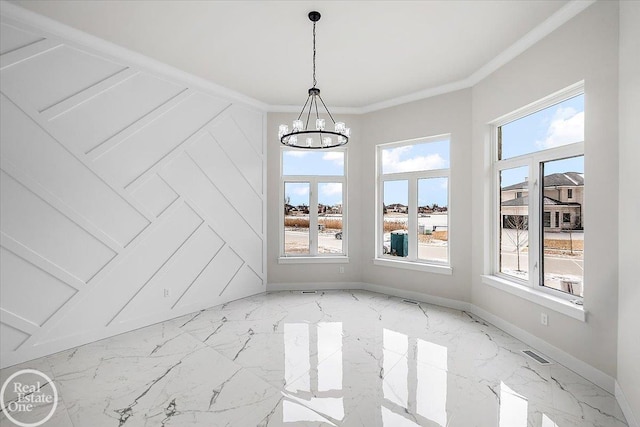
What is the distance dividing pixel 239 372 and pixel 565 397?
2451mm

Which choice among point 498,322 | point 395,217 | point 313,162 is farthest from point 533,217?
point 313,162

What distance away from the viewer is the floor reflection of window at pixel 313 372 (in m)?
2.01

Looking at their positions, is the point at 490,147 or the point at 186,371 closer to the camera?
the point at 186,371

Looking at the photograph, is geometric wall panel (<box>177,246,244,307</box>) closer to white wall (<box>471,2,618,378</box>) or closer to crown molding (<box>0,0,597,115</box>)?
crown molding (<box>0,0,597,115</box>)

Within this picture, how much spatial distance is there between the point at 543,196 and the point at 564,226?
36cm

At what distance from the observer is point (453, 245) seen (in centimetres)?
418

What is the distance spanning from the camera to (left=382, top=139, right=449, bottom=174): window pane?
4.39m

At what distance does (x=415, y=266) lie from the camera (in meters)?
4.50

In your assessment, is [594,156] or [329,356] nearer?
[594,156]

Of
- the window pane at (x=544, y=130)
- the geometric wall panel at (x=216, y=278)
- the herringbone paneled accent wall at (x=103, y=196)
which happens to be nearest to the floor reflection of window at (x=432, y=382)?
the window pane at (x=544, y=130)

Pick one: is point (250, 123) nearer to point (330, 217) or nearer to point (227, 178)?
point (227, 178)

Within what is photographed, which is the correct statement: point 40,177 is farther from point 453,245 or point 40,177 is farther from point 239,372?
point 453,245

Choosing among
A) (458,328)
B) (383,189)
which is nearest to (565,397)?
(458,328)

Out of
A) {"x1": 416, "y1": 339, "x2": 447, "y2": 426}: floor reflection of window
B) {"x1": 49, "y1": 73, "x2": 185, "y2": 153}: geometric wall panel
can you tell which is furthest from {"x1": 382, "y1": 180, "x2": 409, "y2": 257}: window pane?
{"x1": 49, "y1": 73, "x2": 185, "y2": 153}: geometric wall panel
